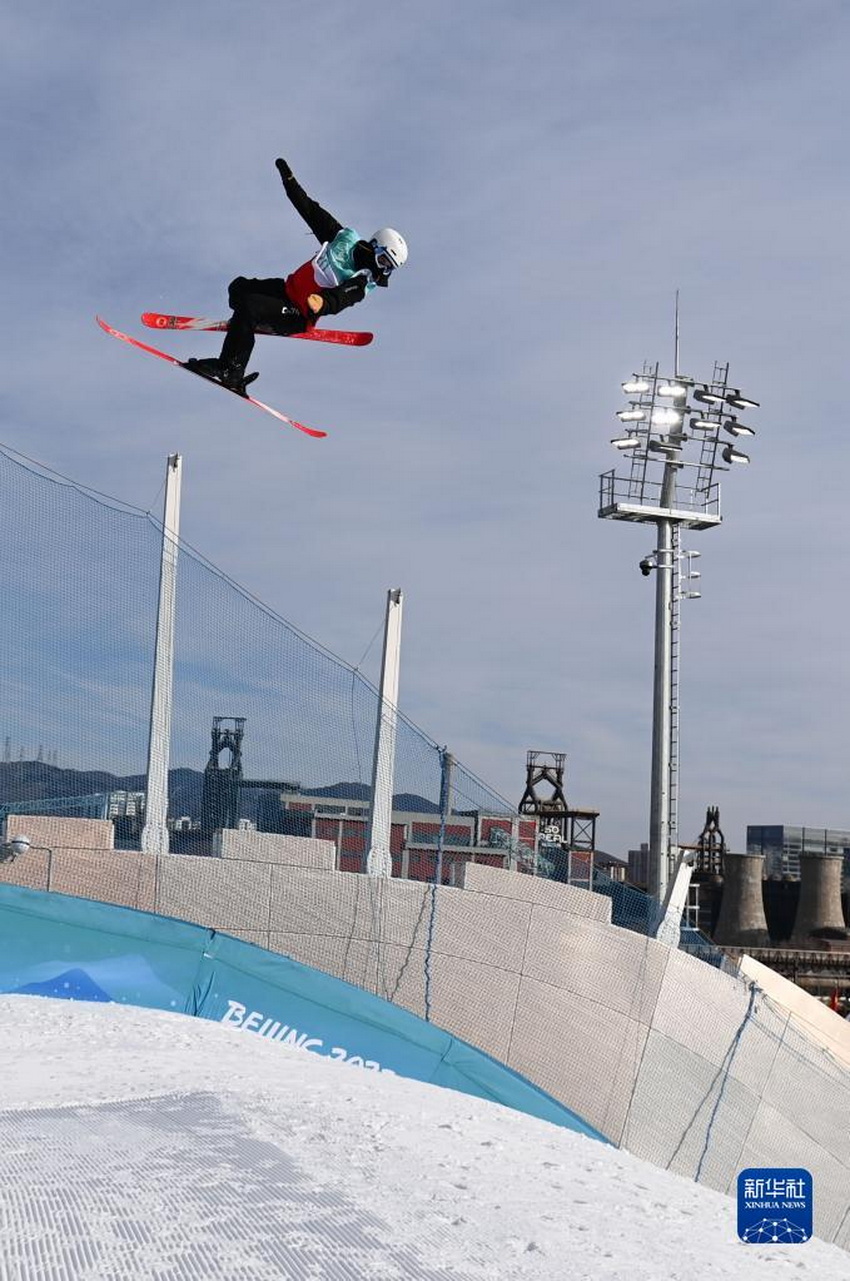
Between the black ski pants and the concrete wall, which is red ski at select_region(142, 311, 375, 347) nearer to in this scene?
the black ski pants

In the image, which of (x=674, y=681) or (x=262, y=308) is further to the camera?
(x=674, y=681)

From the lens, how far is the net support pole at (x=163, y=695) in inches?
441

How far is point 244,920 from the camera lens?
12.3 m

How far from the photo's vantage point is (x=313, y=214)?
10.8 meters

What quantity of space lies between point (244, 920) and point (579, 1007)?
4.14m

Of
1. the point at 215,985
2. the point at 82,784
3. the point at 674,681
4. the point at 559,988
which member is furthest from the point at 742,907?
the point at 82,784

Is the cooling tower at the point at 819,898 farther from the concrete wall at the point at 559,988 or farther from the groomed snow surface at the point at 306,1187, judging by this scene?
the groomed snow surface at the point at 306,1187

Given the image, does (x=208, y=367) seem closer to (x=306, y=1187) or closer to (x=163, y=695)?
(x=163, y=695)

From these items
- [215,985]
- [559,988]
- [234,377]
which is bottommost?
[559,988]

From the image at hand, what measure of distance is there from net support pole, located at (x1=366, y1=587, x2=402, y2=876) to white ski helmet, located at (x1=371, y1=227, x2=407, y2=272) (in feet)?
13.4

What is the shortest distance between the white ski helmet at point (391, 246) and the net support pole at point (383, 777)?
4.08 metres

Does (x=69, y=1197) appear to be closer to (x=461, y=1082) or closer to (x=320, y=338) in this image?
(x=461, y=1082)

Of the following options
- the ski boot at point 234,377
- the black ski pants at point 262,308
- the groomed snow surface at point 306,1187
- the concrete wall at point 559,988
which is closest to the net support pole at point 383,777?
the concrete wall at point 559,988

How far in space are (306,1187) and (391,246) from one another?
25.9 feet
